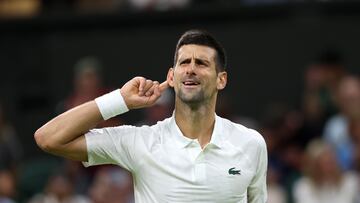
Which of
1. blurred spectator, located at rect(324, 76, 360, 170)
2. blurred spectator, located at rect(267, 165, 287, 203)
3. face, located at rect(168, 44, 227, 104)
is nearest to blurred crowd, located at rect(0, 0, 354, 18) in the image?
blurred spectator, located at rect(324, 76, 360, 170)

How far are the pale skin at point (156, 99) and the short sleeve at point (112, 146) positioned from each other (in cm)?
5

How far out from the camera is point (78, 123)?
644 cm

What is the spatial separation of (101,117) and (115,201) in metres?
4.53

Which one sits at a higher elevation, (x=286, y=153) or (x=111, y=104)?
(x=111, y=104)

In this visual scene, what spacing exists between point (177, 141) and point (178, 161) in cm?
13

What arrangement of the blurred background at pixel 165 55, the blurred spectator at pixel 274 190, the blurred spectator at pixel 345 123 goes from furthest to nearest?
the blurred background at pixel 165 55, the blurred spectator at pixel 345 123, the blurred spectator at pixel 274 190

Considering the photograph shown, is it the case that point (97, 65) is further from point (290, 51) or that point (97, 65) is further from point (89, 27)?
point (290, 51)

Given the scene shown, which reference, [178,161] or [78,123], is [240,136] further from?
[78,123]

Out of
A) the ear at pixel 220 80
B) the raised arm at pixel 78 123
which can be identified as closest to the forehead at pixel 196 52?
the ear at pixel 220 80

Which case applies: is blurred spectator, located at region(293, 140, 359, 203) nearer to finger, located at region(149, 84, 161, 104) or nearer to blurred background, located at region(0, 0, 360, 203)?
blurred background, located at region(0, 0, 360, 203)

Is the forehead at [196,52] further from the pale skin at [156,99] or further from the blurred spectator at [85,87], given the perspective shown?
the blurred spectator at [85,87]

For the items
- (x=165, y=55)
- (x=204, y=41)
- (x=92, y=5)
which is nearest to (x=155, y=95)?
(x=204, y=41)

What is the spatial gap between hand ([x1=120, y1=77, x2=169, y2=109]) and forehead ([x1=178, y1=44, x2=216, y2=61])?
20cm

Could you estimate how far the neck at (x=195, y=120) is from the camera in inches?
261
